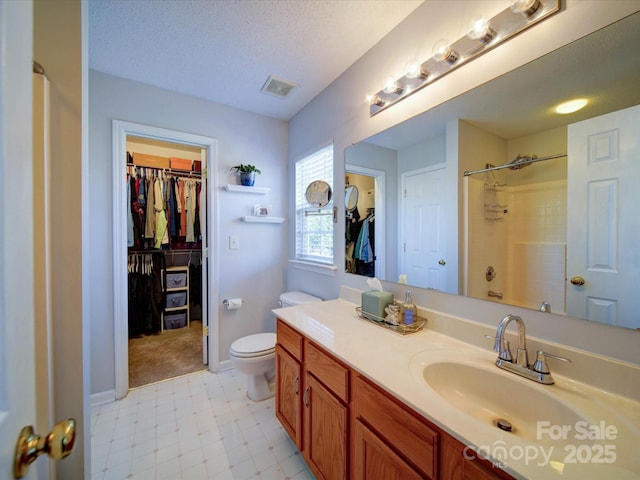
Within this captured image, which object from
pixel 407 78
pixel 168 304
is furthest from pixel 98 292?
pixel 407 78

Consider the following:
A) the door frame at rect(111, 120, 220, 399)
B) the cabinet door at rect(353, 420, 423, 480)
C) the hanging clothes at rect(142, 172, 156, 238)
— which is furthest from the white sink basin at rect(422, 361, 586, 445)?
the hanging clothes at rect(142, 172, 156, 238)

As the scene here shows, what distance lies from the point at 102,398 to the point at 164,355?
2.42 ft

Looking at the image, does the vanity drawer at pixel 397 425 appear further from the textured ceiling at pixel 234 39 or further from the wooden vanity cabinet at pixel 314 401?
the textured ceiling at pixel 234 39

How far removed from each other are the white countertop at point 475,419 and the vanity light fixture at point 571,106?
93 cm

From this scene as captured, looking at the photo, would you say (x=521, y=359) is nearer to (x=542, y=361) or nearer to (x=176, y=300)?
(x=542, y=361)

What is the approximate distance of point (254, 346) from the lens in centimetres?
200

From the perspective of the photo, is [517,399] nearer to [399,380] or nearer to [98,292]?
[399,380]

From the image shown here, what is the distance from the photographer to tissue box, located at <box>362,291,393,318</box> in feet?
4.60

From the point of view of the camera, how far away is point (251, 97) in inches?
89.7

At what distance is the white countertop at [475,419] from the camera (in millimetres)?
552

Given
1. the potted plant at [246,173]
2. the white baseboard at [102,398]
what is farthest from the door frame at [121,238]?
the potted plant at [246,173]

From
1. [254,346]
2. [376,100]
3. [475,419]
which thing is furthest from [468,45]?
[254,346]

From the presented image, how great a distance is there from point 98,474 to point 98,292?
1.16 meters

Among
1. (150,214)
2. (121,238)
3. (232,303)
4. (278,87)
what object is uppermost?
(278,87)
